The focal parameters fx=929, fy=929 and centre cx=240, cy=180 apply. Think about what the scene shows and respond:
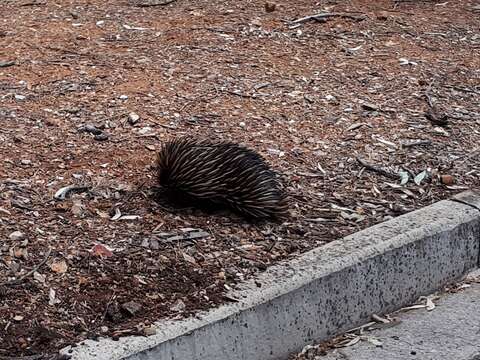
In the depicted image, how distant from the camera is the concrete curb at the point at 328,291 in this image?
3.71m

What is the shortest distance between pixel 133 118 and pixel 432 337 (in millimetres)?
2306

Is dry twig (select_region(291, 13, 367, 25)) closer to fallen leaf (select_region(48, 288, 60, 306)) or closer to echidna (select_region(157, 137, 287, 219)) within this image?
echidna (select_region(157, 137, 287, 219))

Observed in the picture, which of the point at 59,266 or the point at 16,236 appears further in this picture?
the point at 16,236

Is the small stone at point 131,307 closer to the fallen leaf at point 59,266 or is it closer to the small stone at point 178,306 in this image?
the small stone at point 178,306

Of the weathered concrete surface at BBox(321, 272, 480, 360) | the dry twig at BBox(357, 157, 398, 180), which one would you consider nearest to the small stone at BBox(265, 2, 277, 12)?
the dry twig at BBox(357, 157, 398, 180)

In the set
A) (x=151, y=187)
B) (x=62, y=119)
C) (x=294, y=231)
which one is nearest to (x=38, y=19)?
(x=62, y=119)

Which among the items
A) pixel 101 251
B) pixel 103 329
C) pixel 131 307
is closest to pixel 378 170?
pixel 101 251

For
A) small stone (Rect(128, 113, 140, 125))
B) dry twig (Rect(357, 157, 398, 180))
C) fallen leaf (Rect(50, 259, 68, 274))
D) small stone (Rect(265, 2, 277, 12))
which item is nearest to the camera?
→ fallen leaf (Rect(50, 259, 68, 274))

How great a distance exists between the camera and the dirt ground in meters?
4.05

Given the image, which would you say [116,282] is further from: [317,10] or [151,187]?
[317,10]

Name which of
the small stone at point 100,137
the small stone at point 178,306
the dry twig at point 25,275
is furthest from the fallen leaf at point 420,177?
the dry twig at point 25,275

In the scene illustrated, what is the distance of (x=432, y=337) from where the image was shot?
14.1 ft

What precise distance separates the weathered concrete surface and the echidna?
851 mm

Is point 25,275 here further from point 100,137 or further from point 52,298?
point 100,137
